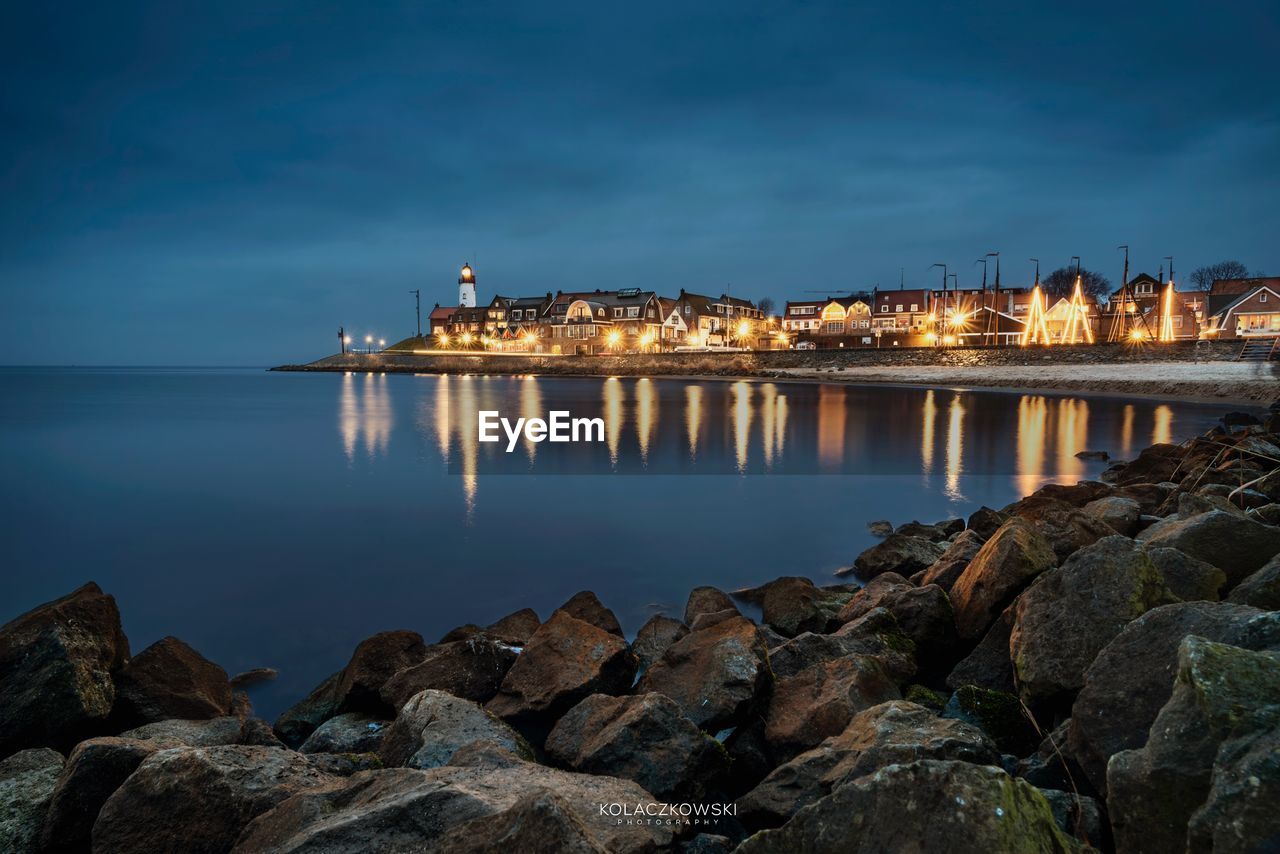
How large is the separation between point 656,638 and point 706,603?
3.09ft

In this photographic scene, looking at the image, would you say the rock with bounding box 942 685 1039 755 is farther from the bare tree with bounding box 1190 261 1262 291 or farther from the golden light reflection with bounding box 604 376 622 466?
the bare tree with bounding box 1190 261 1262 291

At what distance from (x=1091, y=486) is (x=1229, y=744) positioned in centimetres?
1020

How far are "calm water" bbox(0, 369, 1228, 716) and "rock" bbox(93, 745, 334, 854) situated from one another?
3.86m

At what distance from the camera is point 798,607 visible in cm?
793

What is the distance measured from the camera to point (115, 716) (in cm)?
559

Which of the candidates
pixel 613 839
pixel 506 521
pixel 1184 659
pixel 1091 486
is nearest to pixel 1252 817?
pixel 1184 659

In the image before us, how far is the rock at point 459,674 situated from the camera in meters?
5.80

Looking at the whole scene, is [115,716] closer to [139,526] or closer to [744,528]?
[744,528]

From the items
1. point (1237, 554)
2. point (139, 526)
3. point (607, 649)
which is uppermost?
point (1237, 554)

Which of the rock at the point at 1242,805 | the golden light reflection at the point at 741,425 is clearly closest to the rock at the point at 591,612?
the rock at the point at 1242,805

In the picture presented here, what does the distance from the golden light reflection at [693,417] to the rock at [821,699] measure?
67.1 ft

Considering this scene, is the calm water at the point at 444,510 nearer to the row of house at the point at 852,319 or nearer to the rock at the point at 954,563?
the rock at the point at 954,563

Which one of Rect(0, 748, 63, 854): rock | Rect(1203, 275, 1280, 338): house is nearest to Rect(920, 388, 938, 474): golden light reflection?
Rect(0, 748, 63, 854): rock

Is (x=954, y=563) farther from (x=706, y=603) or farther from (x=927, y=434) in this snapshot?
(x=927, y=434)
